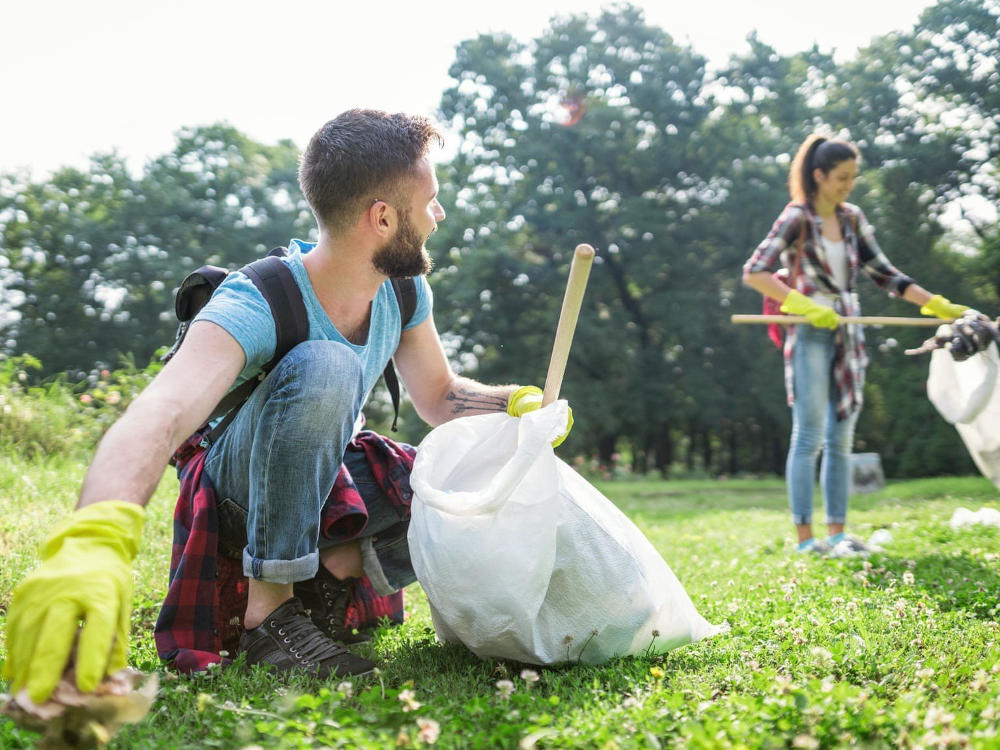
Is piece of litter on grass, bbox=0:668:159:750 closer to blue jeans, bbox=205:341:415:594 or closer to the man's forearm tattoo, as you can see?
blue jeans, bbox=205:341:415:594

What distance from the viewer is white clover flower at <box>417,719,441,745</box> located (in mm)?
1427

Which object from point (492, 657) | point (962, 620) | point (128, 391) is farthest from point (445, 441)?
point (128, 391)

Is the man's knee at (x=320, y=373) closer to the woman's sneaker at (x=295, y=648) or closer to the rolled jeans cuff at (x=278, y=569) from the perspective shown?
the rolled jeans cuff at (x=278, y=569)

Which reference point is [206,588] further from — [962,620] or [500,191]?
[500,191]

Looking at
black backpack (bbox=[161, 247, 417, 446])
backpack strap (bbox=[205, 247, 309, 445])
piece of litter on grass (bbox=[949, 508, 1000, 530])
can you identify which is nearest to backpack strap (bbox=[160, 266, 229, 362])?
black backpack (bbox=[161, 247, 417, 446])

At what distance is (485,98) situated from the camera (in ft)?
70.3

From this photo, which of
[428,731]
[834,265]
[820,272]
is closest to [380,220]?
[428,731]

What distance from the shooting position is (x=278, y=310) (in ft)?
6.93

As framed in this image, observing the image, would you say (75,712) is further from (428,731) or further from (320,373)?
(320,373)

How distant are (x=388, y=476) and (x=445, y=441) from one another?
1.26ft

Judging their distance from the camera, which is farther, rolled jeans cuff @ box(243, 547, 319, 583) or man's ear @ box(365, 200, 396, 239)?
man's ear @ box(365, 200, 396, 239)

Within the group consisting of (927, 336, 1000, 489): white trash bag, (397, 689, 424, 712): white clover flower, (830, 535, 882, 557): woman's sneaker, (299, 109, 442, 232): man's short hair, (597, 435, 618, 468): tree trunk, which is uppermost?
(299, 109, 442, 232): man's short hair

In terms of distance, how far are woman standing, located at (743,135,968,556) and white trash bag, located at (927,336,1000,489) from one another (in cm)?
37

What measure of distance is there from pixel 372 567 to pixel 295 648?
46cm
